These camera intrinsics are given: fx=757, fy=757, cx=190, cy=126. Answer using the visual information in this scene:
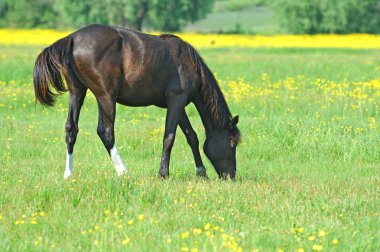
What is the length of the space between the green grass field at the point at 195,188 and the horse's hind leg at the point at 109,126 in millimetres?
210

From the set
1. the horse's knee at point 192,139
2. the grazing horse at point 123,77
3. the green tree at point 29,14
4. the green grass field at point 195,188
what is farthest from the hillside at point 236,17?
the grazing horse at point 123,77

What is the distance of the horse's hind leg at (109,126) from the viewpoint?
8.83m

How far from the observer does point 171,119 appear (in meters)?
9.09

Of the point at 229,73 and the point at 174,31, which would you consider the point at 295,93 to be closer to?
the point at 229,73

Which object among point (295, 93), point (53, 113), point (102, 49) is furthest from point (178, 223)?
point (295, 93)

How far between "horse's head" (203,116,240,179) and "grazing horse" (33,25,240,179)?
28 millimetres

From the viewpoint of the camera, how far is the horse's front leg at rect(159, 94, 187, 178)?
905cm

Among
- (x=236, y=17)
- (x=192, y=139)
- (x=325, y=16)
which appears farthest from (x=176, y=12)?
(x=192, y=139)

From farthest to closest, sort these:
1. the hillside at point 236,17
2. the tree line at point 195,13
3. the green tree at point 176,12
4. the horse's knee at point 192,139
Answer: the hillside at point 236,17
the green tree at point 176,12
the tree line at point 195,13
the horse's knee at point 192,139

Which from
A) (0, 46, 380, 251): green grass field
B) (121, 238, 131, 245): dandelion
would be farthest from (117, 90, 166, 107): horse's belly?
(121, 238, 131, 245): dandelion

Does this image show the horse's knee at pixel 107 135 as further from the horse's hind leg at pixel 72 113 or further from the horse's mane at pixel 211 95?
the horse's mane at pixel 211 95

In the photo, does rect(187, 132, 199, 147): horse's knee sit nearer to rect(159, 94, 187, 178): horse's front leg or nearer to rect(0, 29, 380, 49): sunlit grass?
rect(159, 94, 187, 178): horse's front leg

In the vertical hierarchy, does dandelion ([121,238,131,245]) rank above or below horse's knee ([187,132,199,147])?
above

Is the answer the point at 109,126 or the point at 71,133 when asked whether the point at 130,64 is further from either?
the point at 71,133
